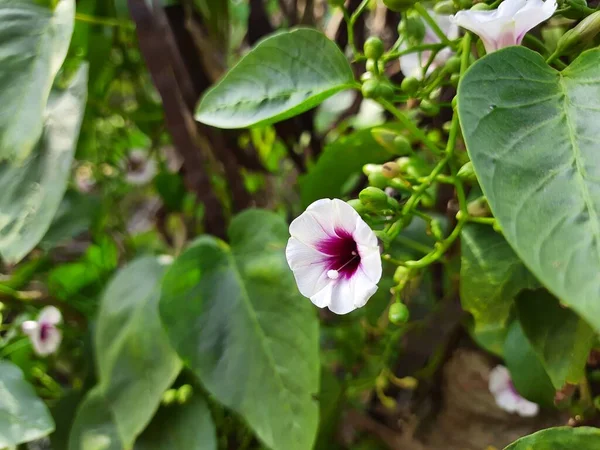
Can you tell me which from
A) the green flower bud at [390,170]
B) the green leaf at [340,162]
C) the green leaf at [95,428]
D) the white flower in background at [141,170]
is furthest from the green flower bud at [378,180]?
the white flower in background at [141,170]

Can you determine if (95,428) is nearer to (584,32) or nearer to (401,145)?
(401,145)

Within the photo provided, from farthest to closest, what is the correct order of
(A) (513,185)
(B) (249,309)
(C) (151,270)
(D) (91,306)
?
1. (D) (91,306)
2. (C) (151,270)
3. (B) (249,309)
4. (A) (513,185)

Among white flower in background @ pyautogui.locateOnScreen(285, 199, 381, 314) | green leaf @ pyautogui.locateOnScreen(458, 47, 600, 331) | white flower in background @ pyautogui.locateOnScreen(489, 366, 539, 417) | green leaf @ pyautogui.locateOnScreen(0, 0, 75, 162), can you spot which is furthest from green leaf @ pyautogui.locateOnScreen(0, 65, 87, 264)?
white flower in background @ pyautogui.locateOnScreen(489, 366, 539, 417)

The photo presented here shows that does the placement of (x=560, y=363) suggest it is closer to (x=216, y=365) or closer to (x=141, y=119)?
(x=216, y=365)

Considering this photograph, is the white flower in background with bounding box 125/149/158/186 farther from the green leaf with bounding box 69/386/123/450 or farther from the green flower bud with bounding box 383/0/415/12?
the green flower bud with bounding box 383/0/415/12

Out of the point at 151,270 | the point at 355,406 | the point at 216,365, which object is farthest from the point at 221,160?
the point at 355,406

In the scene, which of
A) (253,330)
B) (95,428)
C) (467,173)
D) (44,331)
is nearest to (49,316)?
(44,331)

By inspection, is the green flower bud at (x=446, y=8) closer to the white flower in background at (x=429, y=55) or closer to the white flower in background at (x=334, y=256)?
the white flower in background at (x=429, y=55)

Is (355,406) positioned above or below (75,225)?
below
